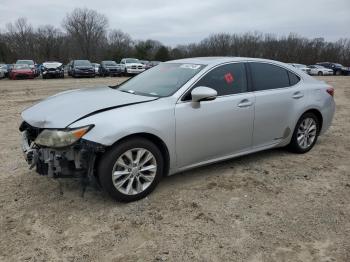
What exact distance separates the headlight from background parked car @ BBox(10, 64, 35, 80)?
23794 millimetres

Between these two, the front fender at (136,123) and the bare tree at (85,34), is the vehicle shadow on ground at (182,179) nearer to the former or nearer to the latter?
the front fender at (136,123)

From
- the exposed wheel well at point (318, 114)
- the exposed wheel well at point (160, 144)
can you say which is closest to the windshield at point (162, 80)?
the exposed wheel well at point (160, 144)

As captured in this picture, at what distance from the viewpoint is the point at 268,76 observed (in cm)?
498

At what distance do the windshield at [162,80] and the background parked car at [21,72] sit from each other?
22507 millimetres

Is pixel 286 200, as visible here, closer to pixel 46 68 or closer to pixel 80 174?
pixel 80 174

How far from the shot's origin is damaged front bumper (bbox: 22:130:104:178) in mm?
3398

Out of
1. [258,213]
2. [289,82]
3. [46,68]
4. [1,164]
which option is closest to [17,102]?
[1,164]

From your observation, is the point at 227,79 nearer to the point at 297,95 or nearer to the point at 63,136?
the point at 297,95

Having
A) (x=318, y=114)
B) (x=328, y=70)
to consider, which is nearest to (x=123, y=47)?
(x=328, y=70)

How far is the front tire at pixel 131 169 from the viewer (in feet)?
11.5

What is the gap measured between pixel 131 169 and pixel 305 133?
10.4 feet

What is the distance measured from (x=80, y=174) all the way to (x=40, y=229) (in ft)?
2.09

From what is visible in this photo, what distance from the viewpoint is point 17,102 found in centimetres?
1134

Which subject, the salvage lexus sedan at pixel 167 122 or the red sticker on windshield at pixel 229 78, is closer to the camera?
the salvage lexus sedan at pixel 167 122
